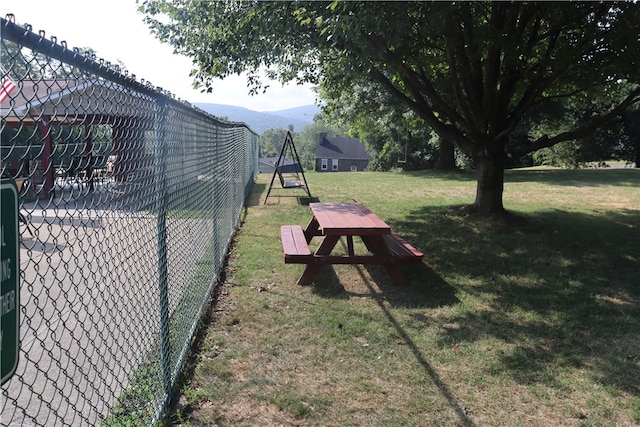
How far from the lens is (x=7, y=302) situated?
114 cm

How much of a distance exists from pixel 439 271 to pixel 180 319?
10.9 ft

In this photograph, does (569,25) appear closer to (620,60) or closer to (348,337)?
(620,60)

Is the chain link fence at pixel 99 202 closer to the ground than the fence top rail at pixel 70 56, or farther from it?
closer to the ground

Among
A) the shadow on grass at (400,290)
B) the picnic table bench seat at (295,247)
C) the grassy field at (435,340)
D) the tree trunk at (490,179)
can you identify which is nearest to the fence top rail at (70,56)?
the grassy field at (435,340)

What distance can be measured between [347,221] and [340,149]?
73.3 meters

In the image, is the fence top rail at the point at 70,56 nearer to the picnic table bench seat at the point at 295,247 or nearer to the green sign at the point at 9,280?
the green sign at the point at 9,280

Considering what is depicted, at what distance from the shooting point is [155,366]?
10.5 feet

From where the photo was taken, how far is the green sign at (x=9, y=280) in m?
1.10

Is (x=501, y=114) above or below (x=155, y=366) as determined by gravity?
above

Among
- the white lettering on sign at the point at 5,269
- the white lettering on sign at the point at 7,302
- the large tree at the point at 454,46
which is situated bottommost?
the white lettering on sign at the point at 7,302

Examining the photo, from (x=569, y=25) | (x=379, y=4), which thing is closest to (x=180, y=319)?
(x=379, y=4)

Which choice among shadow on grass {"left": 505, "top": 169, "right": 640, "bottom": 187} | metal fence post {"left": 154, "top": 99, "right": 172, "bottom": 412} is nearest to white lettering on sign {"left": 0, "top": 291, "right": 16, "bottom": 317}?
metal fence post {"left": 154, "top": 99, "right": 172, "bottom": 412}

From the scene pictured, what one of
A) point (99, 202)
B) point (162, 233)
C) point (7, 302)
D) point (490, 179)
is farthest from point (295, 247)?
point (490, 179)

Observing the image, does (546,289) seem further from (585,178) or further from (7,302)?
(585,178)
